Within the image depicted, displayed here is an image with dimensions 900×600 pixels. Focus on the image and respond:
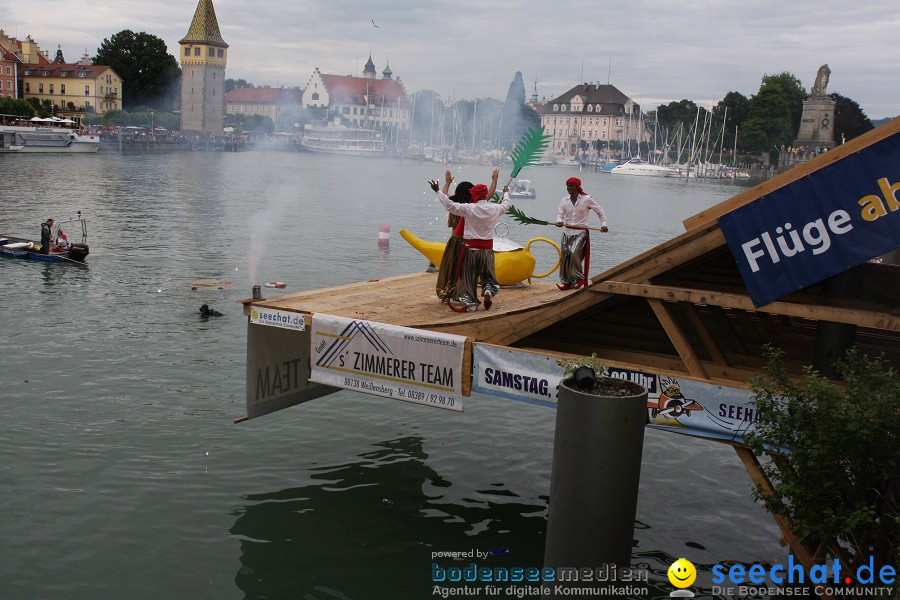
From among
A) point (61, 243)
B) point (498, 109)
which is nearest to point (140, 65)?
point (498, 109)

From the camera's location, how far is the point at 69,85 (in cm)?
14700

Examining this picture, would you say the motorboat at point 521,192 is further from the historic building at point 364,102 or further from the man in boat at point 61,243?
the historic building at point 364,102

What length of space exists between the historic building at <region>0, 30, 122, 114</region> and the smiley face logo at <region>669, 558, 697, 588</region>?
151 m

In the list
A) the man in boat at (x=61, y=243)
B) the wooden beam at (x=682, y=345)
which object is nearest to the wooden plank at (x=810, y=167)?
the wooden beam at (x=682, y=345)

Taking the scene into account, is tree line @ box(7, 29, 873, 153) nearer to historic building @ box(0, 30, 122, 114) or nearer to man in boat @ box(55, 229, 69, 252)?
historic building @ box(0, 30, 122, 114)

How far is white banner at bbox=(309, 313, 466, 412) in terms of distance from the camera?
10.3 metres

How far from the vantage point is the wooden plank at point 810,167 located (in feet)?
25.3

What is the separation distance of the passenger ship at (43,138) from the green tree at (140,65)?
3453cm

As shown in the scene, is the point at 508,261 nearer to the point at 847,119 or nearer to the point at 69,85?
the point at 847,119

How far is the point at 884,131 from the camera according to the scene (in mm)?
7715

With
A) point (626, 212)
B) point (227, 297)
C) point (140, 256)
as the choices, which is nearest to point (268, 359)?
point (227, 297)

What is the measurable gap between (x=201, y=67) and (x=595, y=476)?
16005 cm

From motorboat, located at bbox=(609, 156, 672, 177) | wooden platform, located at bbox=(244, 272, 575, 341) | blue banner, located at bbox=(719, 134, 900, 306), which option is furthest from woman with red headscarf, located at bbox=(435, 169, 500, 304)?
motorboat, located at bbox=(609, 156, 672, 177)

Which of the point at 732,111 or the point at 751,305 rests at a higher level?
the point at 732,111
